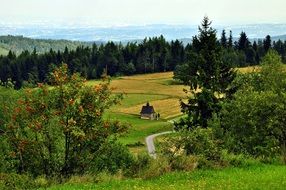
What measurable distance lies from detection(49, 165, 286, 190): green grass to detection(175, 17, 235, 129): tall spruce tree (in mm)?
22804

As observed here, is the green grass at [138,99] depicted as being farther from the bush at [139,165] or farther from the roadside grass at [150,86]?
the bush at [139,165]

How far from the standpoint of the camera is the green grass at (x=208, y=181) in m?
18.3

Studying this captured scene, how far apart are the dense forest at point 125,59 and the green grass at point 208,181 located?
513 ft

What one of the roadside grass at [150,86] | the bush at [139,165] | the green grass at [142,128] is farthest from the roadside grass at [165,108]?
the bush at [139,165]

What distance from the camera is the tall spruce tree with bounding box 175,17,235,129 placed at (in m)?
44.2

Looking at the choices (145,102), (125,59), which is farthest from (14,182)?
(125,59)

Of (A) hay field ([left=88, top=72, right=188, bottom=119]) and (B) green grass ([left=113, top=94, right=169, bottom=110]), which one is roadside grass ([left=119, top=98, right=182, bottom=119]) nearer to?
(A) hay field ([left=88, top=72, right=188, bottom=119])

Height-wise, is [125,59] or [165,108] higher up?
[125,59]

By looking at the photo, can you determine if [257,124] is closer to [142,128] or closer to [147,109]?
[142,128]

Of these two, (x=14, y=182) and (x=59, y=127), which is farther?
(x=59, y=127)

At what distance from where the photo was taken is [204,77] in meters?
44.6

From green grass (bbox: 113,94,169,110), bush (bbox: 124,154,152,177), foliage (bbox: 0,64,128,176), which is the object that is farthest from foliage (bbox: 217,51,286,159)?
green grass (bbox: 113,94,169,110)

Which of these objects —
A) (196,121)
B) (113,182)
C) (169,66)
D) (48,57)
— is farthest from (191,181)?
(48,57)

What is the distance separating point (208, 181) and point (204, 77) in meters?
26.0
